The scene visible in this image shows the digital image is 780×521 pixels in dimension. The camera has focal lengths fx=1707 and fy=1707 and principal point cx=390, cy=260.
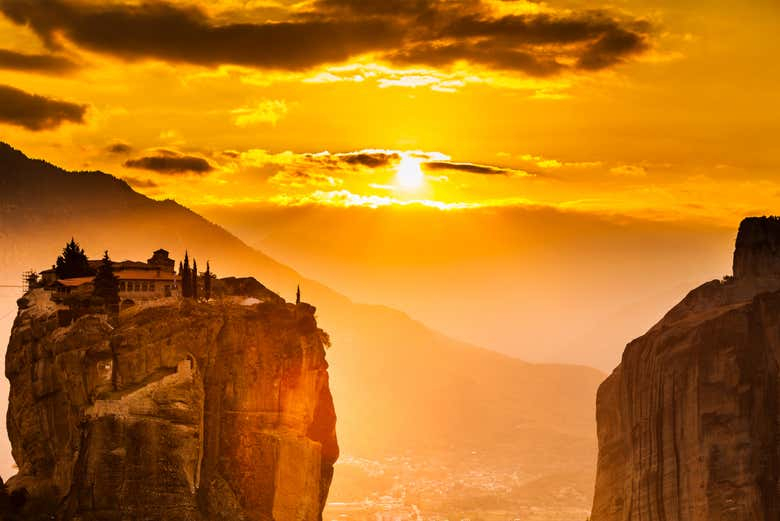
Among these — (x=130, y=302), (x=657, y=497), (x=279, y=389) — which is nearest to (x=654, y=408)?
(x=657, y=497)

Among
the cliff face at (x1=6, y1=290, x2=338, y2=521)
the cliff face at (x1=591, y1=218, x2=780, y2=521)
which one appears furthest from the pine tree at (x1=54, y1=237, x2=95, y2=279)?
the cliff face at (x1=591, y1=218, x2=780, y2=521)

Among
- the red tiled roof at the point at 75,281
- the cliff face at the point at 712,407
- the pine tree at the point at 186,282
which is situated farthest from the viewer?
the red tiled roof at the point at 75,281

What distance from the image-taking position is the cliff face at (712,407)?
138 metres

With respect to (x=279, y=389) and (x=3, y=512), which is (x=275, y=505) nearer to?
(x=279, y=389)

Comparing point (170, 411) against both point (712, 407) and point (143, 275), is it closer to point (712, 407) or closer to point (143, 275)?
point (143, 275)

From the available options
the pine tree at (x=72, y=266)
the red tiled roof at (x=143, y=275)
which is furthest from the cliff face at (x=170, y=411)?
the pine tree at (x=72, y=266)

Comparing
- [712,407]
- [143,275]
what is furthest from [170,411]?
[712,407]

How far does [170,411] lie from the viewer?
380 ft

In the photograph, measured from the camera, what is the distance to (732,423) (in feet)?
458

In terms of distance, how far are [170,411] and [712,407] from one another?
48.7 metres

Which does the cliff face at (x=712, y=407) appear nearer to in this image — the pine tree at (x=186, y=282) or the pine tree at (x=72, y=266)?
the pine tree at (x=186, y=282)

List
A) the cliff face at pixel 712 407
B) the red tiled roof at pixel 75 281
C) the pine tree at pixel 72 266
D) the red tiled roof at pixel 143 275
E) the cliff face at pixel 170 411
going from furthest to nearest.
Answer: the pine tree at pixel 72 266 < the red tiled roof at pixel 143 275 < the red tiled roof at pixel 75 281 < the cliff face at pixel 712 407 < the cliff face at pixel 170 411

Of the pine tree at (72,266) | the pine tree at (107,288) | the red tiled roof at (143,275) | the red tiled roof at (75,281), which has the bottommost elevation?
the pine tree at (107,288)

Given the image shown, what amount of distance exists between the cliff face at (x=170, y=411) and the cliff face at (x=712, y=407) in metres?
30.8
